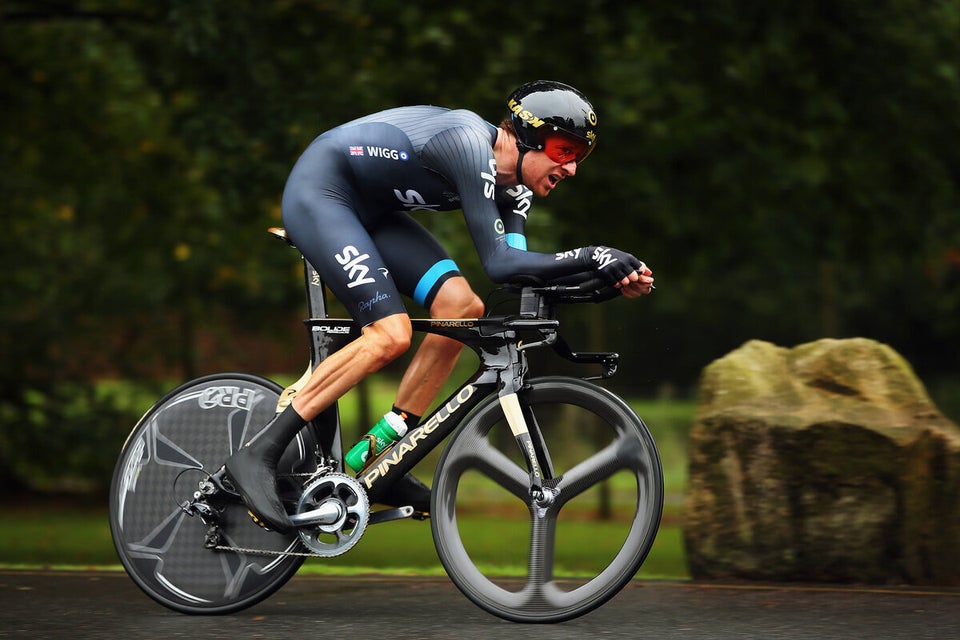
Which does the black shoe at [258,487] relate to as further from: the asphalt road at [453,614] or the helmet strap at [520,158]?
the helmet strap at [520,158]

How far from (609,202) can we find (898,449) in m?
6.80

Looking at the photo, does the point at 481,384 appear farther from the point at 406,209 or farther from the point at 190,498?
the point at 190,498

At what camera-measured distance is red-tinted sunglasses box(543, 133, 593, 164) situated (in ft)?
15.8

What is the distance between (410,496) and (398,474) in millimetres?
171

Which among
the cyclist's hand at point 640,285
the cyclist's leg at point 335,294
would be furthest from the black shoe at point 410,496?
the cyclist's hand at point 640,285

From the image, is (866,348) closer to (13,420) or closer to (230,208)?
(230,208)

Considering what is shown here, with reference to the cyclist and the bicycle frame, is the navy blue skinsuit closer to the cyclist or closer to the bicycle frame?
the cyclist

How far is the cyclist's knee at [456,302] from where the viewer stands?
5066 millimetres

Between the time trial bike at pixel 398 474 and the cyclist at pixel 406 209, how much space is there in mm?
148

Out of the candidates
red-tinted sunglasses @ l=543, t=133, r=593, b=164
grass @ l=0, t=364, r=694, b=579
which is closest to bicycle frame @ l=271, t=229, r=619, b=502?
red-tinted sunglasses @ l=543, t=133, r=593, b=164

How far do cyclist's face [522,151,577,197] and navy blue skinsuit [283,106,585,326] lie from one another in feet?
0.49

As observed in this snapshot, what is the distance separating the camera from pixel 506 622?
192 inches

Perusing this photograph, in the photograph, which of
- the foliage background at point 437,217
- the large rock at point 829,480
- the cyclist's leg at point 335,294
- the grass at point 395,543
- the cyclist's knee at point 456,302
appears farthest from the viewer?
the foliage background at point 437,217

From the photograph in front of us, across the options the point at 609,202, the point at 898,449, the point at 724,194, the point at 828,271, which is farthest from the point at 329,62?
the point at 828,271
